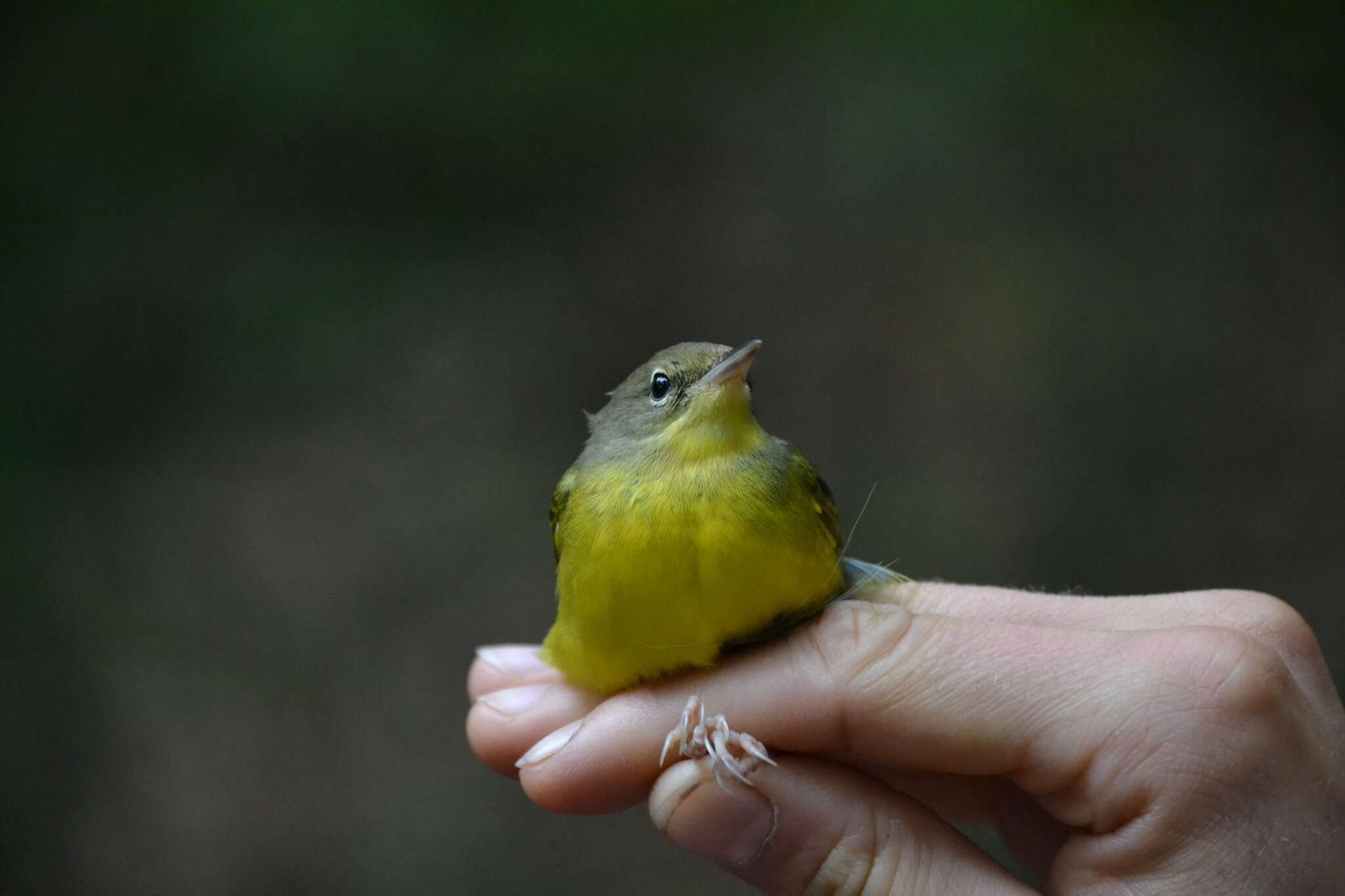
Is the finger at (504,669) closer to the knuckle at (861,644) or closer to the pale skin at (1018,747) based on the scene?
the pale skin at (1018,747)

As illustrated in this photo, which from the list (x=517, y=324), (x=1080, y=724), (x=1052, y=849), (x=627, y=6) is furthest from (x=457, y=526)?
(x=1080, y=724)

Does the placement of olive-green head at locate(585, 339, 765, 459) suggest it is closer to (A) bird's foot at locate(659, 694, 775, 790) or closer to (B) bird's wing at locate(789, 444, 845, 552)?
(B) bird's wing at locate(789, 444, 845, 552)

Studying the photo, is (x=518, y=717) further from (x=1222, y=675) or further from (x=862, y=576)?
(x=1222, y=675)

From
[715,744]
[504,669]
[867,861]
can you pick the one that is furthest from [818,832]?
[504,669]

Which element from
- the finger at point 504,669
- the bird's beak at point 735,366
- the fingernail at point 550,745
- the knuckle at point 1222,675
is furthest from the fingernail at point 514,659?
the knuckle at point 1222,675

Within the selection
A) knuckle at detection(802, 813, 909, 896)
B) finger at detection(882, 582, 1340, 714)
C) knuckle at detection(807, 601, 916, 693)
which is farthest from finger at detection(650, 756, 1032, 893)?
finger at detection(882, 582, 1340, 714)
